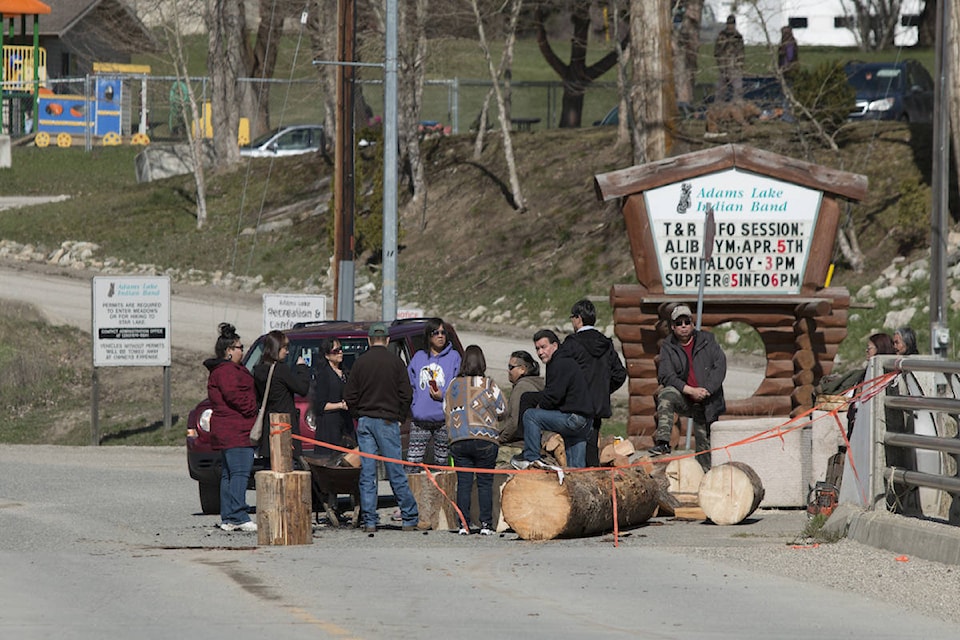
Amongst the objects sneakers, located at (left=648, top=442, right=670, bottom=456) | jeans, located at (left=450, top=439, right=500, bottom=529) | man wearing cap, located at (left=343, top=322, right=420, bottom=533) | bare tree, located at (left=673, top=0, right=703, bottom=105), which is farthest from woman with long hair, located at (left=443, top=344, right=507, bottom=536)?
bare tree, located at (left=673, top=0, right=703, bottom=105)

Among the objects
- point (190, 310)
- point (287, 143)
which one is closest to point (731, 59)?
point (190, 310)

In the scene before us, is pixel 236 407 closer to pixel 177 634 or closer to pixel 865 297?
pixel 177 634

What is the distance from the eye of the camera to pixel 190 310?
1395 inches

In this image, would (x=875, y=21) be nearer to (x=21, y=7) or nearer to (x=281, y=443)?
(x=21, y=7)

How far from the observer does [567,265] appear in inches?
1373

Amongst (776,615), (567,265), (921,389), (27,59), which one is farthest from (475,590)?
(27,59)

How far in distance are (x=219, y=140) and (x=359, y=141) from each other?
8089 millimetres

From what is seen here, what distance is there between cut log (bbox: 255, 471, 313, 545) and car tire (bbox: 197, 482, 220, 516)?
103 inches

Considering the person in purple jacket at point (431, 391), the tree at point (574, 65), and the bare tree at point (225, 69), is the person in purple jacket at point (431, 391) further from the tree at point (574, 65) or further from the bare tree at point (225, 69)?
the bare tree at point (225, 69)

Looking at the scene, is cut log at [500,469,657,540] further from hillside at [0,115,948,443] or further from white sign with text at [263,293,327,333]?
hillside at [0,115,948,443]

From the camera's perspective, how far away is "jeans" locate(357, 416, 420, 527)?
44.1ft

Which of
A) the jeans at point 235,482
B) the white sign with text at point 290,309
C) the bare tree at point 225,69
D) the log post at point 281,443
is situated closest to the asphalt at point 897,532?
the log post at point 281,443

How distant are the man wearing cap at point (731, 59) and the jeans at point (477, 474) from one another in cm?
2074

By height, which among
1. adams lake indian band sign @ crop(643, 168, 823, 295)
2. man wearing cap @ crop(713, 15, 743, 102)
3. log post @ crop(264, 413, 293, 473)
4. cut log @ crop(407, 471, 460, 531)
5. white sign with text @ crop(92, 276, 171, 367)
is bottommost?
cut log @ crop(407, 471, 460, 531)
